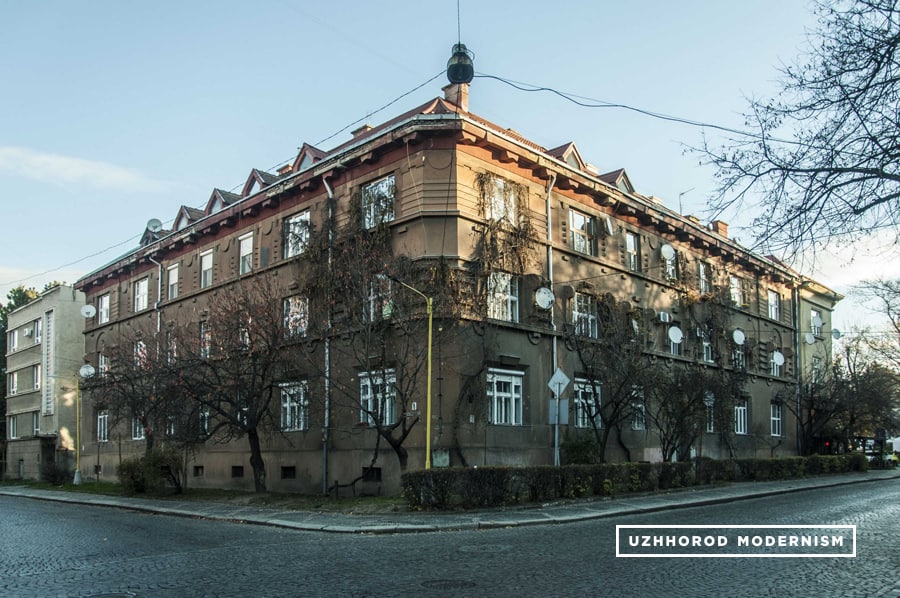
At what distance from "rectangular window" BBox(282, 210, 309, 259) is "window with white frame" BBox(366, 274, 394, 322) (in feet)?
18.9

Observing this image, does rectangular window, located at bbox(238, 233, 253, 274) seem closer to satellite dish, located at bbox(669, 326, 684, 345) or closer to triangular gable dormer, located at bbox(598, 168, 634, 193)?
triangular gable dormer, located at bbox(598, 168, 634, 193)

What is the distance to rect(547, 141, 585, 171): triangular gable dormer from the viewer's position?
30172 mm

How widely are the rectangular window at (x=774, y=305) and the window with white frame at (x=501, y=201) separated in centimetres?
2464

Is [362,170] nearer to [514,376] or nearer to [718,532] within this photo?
[514,376]

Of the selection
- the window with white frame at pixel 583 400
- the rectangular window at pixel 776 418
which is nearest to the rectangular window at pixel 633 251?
the window with white frame at pixel 583 400

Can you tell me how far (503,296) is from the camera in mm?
26125

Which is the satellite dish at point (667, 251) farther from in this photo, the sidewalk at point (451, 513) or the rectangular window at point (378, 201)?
the rectangular window at point (378, 201)

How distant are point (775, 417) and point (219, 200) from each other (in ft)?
106

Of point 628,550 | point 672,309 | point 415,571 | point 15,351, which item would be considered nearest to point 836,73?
point 628,550

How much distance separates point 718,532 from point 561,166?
56.2 ft

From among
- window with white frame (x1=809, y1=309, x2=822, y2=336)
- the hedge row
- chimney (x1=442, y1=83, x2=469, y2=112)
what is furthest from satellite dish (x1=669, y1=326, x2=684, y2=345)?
window with white frame (x1=809, y1=309, x2=822, y2=336)

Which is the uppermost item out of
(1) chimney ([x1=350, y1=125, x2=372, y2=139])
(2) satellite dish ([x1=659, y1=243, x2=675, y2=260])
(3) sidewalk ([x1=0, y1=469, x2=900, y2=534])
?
(1) chimney ([x1=350, y1=125, x2=372, y2=139])

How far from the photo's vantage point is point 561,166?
94.0 feet

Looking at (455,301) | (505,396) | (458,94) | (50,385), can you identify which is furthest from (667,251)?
(50,385)
